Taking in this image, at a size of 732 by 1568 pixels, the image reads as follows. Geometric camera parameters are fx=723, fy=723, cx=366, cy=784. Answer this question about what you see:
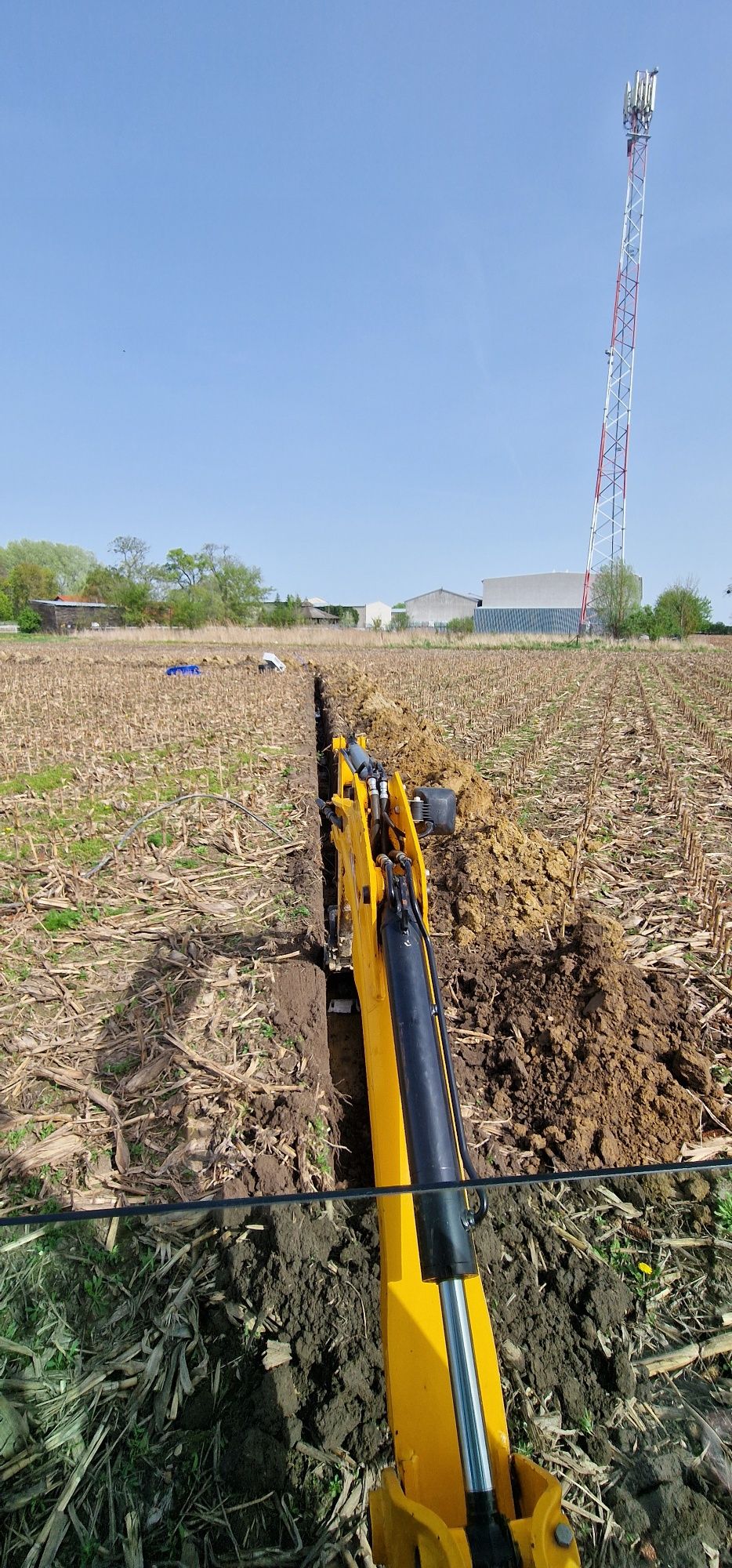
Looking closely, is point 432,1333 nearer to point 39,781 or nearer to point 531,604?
point 39,781

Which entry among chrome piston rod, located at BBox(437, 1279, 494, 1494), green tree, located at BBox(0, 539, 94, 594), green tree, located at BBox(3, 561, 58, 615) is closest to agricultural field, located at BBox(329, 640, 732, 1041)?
chrome piston rod, located at BBox(437, 1279, 494, 1494)

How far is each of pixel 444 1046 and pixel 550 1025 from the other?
2.19 metres

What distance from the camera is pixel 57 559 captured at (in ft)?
316

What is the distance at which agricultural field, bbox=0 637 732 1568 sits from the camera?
124cm

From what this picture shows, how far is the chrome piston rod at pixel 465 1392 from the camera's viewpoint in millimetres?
1153

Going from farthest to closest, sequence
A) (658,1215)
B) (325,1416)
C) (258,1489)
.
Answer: (325,1416) → (658,1215) → (258,1489)

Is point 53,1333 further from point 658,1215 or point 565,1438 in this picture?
point 658,1215

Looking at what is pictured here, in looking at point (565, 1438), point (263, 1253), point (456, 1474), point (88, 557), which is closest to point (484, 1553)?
point (456, 1474)

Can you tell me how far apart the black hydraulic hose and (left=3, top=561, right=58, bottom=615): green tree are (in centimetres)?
8218

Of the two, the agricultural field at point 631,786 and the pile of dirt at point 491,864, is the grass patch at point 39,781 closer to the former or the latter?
the pile of dirt at point 491,864

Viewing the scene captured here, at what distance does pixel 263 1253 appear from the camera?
1.41 metres

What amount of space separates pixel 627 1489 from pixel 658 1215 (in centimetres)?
42

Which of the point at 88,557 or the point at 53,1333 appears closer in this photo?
the point at 53,1333

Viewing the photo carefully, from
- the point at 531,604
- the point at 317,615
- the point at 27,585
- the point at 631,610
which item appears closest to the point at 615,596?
the point at 631,610
